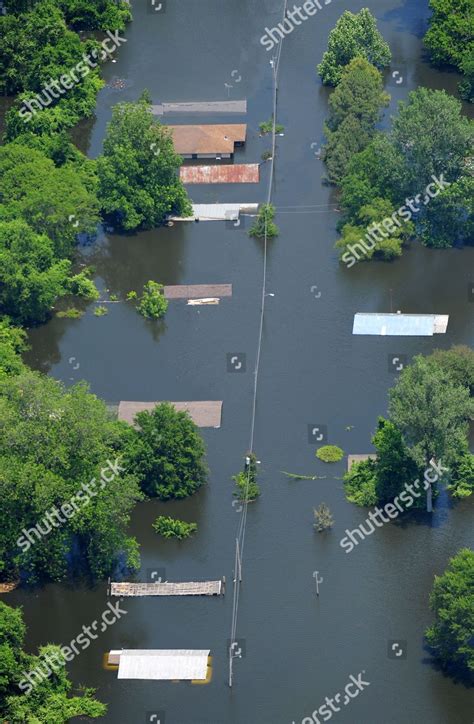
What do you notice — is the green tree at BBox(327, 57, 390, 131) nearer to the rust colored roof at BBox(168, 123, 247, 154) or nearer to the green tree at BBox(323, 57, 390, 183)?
the green tree at BBox(323, 57, 390, 183)

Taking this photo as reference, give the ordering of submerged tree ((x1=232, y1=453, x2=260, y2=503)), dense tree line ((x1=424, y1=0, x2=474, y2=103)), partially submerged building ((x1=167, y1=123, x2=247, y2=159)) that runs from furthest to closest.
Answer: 1. dense tree line ((x1=424, y1=0, x2=474, y2=103))
2. partially submerged building ((x1=167, y1=123, x2=247, y2=159))
3. submerged tree ((x1=232, y1=453, x2=260, y2=503))

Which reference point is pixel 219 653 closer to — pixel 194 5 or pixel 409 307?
pixel 409 307

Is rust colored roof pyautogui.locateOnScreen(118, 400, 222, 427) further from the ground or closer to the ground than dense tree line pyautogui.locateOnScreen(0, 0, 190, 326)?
closer to the ground

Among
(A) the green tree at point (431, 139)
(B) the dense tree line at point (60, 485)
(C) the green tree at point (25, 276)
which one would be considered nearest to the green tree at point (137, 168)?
(C) the green tree at point (25, 276)

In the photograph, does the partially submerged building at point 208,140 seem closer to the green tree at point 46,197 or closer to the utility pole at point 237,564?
the green tree at point 46,197

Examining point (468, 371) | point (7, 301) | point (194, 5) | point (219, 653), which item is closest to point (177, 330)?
point (7, 301)

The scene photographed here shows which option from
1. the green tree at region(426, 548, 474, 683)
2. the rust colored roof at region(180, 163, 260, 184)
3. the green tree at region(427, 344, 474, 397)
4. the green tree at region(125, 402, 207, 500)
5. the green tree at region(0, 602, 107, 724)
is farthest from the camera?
the rust colored roof at region(180, 163, 260, 184)

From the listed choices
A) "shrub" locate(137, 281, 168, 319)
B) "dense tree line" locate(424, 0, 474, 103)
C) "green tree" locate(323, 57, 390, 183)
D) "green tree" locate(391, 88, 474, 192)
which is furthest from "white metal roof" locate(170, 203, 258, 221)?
"dense tree line" locate(424, 0, 474, 103)
